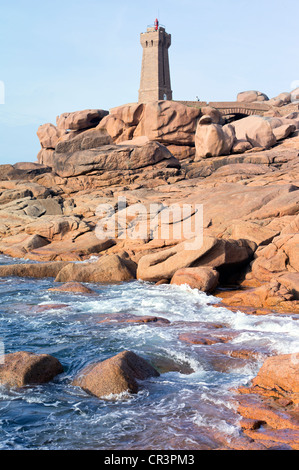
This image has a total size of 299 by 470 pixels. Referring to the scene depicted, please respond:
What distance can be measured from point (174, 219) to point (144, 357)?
9.44 meters

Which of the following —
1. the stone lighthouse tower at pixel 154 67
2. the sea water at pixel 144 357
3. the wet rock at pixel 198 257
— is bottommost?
the sea water at pixel 144 357

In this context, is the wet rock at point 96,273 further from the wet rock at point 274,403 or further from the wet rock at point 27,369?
the wet rock at point 274,403

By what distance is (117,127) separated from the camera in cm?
3294

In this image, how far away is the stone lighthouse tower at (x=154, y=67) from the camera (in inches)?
2080

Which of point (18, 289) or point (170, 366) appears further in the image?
point (18, 289)

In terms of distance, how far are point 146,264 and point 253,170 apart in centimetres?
1268

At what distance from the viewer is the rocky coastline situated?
237 inches

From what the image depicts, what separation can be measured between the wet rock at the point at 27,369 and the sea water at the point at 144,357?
0.55ft

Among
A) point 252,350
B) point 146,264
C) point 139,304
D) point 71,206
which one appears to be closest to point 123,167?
point 71,206

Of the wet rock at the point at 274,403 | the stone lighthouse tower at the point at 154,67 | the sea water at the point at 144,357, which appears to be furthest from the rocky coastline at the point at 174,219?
the stone lighthouse tower at the point at 154,67

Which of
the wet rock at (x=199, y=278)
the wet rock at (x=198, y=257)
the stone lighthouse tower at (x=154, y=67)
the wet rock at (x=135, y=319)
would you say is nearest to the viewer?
the wet rock at (x=135, y=319)

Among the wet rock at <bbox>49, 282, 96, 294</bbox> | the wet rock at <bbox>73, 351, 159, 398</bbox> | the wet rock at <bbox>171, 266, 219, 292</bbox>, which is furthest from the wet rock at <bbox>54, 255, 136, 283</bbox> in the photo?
the wet rock at <bbox>73, 351, 159, 398</bbox>

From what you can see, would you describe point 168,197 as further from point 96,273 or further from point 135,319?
point 135,319
